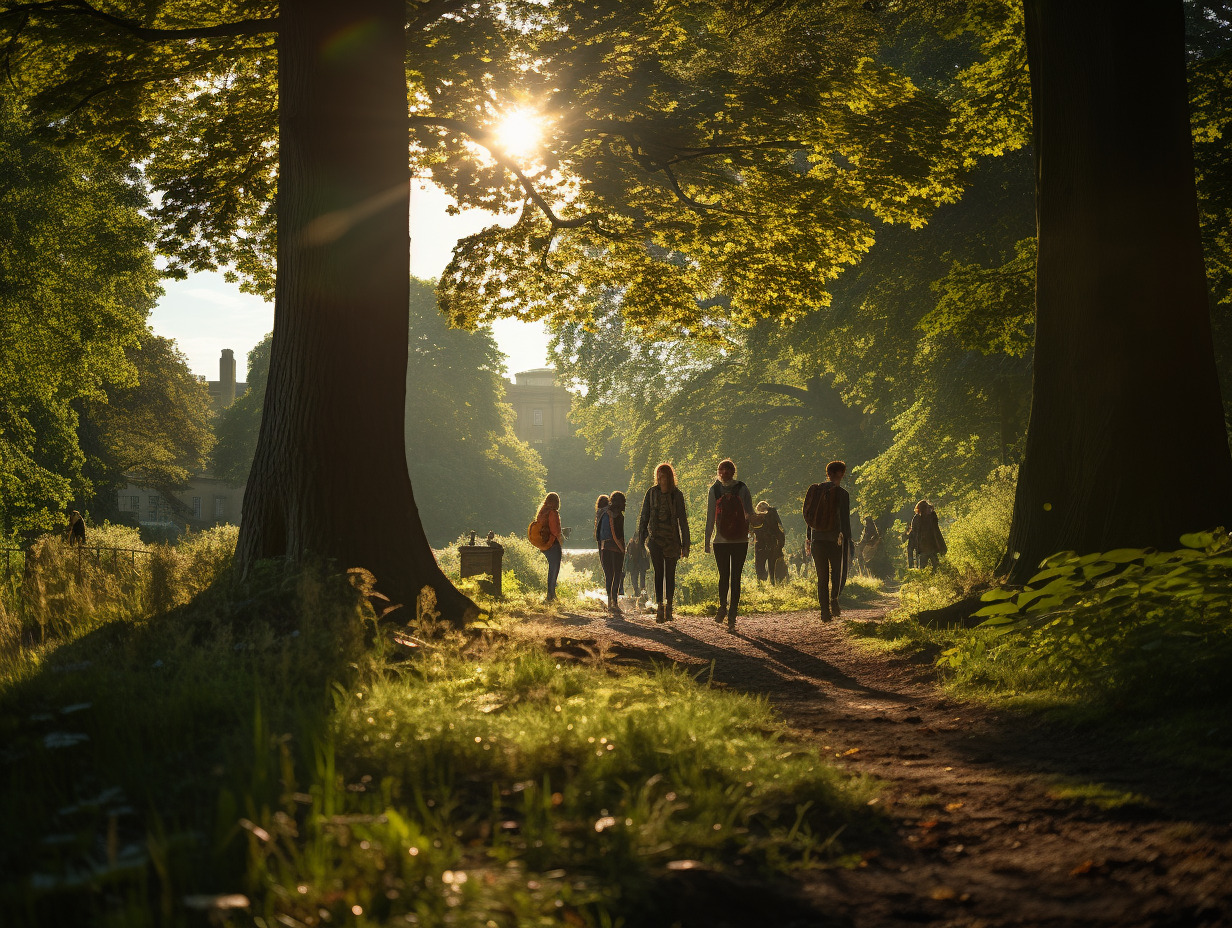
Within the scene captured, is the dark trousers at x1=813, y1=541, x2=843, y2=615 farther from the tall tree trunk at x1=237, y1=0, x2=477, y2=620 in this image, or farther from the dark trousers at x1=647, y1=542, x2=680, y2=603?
the tall tree trunk at x1=237, y1=0, x2=477, y2=620

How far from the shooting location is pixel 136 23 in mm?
9406

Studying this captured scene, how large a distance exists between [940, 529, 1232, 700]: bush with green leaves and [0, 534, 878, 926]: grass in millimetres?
1793

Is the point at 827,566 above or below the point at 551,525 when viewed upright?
below

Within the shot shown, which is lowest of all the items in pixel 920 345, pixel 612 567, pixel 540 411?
pixel 612 567

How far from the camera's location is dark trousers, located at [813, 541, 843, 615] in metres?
12.1

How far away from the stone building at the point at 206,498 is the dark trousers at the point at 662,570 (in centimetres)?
3958

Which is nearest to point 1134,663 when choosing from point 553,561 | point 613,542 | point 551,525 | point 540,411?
point 613,542

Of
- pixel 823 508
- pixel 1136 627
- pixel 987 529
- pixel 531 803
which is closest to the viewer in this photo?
pixel 531 803

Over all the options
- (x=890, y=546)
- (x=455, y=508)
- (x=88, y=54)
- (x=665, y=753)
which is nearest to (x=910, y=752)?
(x=665, y=753)

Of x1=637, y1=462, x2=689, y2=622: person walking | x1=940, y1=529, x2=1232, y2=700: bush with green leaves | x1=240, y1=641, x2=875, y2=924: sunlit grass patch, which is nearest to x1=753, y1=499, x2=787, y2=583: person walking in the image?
x1=637, y1=462, x2=689, y2=622: person walking

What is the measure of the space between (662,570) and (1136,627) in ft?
24.9

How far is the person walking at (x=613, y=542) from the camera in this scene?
14672 millimetres

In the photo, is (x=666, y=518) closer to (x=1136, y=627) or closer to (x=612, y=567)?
(x=612, y=567)

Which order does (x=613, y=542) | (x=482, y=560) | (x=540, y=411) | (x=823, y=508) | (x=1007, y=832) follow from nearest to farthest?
(x=1007, y=832)
(x=823, y=508)
(x=613, y=542)
(x=482, y=560)
(x=540, y=411)
